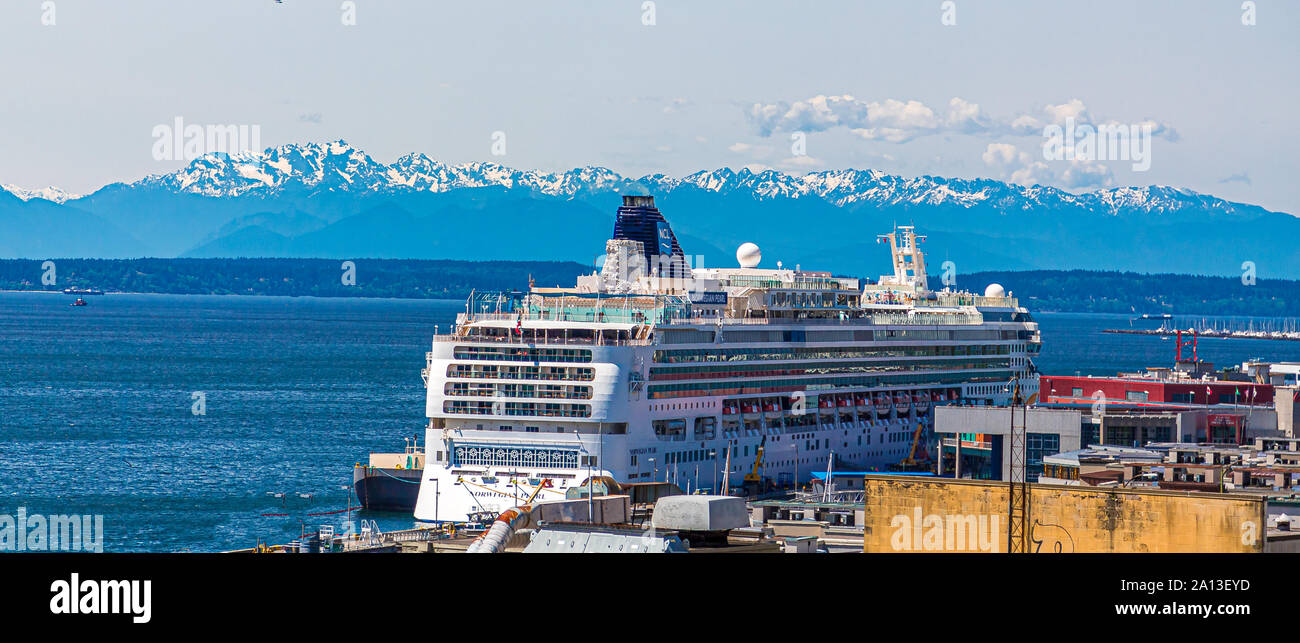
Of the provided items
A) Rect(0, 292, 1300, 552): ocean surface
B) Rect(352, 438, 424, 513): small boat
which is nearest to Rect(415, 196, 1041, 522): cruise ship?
Rect(352, 438, 424, 513): small boat

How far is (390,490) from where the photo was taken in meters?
62.2

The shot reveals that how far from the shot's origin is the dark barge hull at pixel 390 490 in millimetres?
62000

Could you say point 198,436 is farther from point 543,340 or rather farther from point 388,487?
point 543,340

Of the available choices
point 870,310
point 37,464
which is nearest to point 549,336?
point 870,310

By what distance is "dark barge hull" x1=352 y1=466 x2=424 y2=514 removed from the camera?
62000 millimetres

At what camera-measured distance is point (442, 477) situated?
57219 mm

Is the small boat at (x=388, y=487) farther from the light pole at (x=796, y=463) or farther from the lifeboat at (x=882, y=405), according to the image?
the lifeboat at (x=882, y=405)

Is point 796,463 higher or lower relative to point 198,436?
higher

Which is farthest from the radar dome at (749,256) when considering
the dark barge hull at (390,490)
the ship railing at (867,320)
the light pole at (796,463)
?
the dark barge hull at (390,490)

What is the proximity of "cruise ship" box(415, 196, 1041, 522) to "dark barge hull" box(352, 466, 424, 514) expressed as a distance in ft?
11.5

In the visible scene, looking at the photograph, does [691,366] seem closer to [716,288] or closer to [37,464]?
[716,288]

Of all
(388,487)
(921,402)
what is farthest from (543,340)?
(921,402)

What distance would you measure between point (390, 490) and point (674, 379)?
10.7 metres
